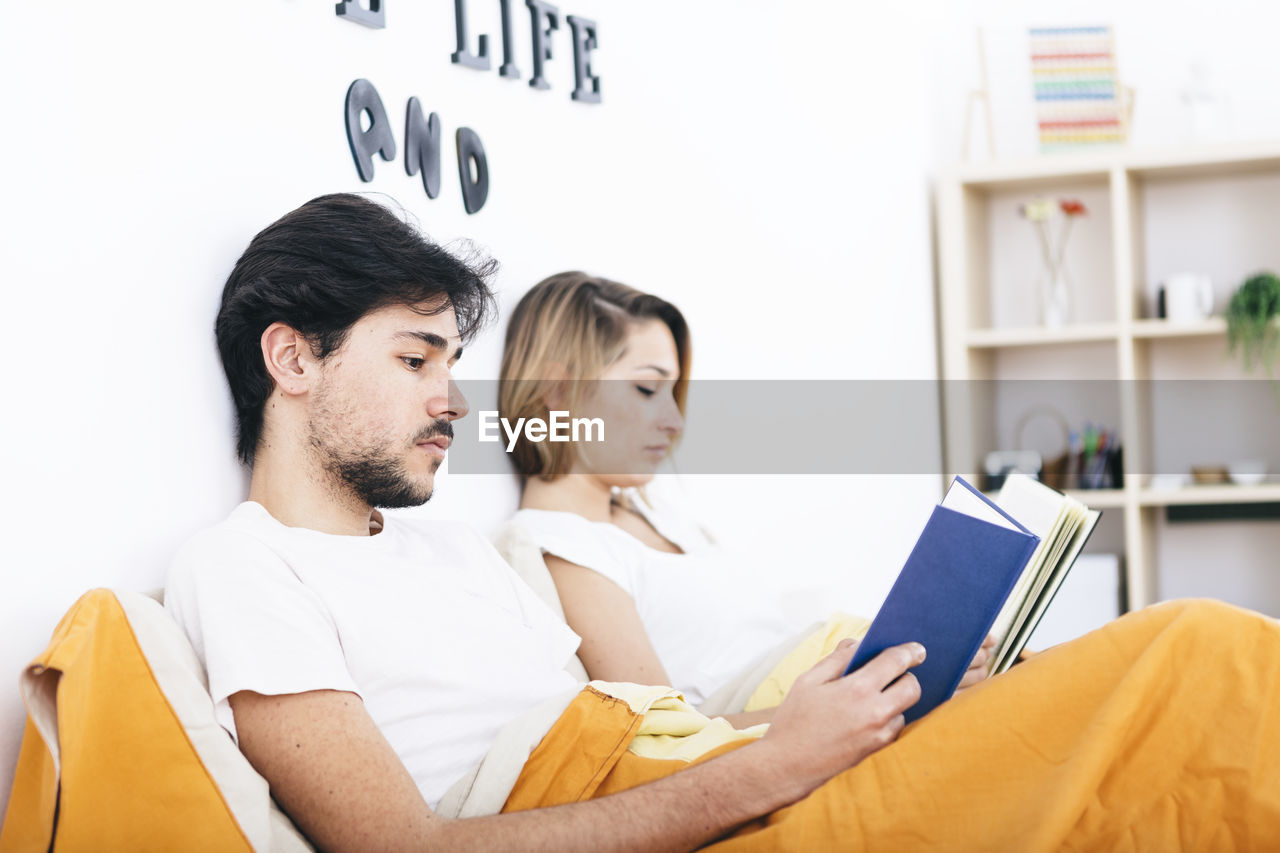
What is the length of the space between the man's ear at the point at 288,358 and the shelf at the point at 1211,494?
2.47m

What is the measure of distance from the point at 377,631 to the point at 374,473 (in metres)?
0.17

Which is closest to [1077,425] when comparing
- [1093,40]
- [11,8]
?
[1093,40]

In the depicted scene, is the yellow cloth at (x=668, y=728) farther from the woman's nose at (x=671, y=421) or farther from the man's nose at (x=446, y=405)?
the woman's nose at (x=671, y=421)

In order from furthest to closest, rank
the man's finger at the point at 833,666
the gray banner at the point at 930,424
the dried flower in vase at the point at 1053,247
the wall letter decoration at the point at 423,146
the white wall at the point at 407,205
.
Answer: the dried flower in vase at the point at 1053,247, the gray banner at the point at 930,424, the wall letter decoration at the point at 423,146, the man's finger at the point at 833,666, the white wall at the point at 407,205

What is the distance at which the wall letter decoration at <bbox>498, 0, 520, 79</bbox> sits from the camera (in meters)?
1.71

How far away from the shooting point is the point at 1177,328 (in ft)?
9.87

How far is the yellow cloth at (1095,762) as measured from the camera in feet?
3.19

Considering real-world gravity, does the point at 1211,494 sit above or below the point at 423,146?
below

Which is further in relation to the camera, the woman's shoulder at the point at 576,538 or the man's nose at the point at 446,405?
the woman's shoulder at the point at 576,538

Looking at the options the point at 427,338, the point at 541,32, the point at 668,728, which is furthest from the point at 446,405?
the point at 541,32

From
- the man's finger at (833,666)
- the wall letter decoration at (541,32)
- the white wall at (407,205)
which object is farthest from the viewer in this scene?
the wall letter decoration at (541,32)

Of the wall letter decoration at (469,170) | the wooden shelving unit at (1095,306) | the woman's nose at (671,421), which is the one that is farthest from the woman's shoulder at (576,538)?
the wooden shelving unit at (1095,306)

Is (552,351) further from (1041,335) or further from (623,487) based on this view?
(1041,335)

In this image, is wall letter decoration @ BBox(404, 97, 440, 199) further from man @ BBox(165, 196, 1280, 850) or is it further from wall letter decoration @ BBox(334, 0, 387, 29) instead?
man @ BBox(165, 196, 1280, 850)
